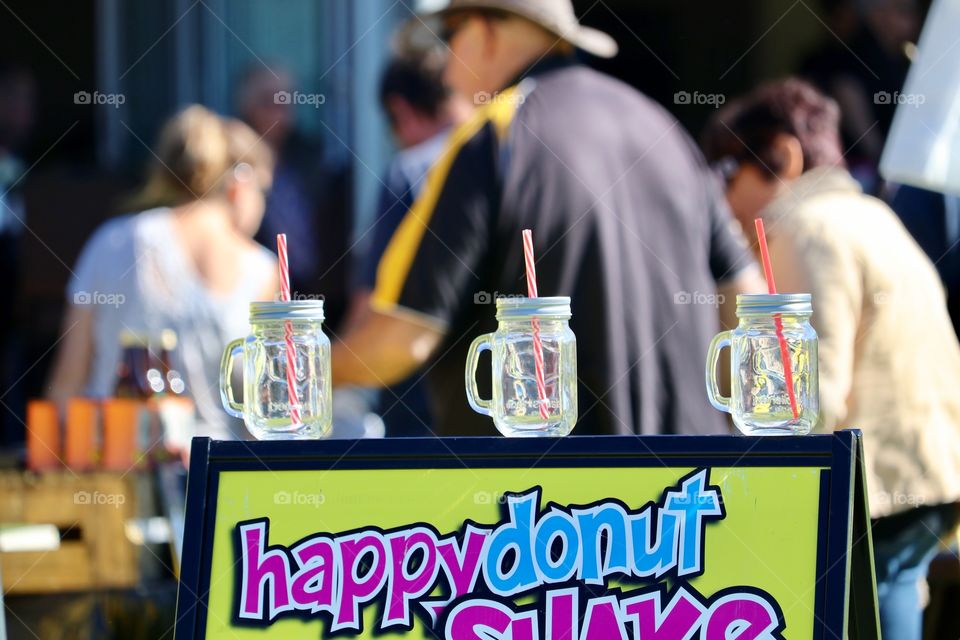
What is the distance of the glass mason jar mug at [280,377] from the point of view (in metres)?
2.23

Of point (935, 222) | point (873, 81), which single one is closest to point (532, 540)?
point (935, 222)

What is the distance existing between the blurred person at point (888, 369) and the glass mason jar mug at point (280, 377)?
1371mm

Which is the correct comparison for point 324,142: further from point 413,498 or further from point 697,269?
point 413,498

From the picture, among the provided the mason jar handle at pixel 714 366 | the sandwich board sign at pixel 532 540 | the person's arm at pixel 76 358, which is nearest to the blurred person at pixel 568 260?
the mason jar handle at pixel 714 366

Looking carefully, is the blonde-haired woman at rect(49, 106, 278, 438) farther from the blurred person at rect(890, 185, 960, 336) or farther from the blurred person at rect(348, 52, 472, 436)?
the blurred person at rect(890, 185, 960, 336)

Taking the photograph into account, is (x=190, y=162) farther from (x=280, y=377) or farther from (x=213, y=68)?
(x=280, y=377)

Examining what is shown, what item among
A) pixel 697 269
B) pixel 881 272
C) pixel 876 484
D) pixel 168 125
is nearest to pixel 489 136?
pixel 697 269

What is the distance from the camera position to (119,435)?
370 centimetres

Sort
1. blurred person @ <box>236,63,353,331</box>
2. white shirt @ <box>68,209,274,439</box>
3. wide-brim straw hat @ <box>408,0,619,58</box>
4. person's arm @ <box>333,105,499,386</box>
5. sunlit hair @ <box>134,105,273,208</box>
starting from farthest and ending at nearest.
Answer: blurred person @ <box>236,63,353,331</box>
sunlit hair @ <box>134,105,273,208</box>
white shirt @ <box>68,209,274,439</box>
wide-brim straw hat @ <box>408,0,619,58</box>
person's arm @ <box>333,105,499,386</box>

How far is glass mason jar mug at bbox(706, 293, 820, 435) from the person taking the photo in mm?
2127

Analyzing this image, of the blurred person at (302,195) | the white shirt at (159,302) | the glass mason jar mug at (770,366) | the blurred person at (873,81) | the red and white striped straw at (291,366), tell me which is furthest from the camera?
the blurred person at (302,195)

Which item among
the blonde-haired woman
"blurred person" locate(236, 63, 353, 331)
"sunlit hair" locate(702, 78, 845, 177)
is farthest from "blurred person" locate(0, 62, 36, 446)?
"sunlit hair" locate(702, 78, 845, 177)

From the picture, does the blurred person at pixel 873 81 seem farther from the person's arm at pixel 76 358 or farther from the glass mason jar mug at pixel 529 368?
the glass mason jar mug at pixel 529 368

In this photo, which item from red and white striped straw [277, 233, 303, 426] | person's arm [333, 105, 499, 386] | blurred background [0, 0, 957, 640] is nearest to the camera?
red and white striped straw [277, 233, 303, 426]
